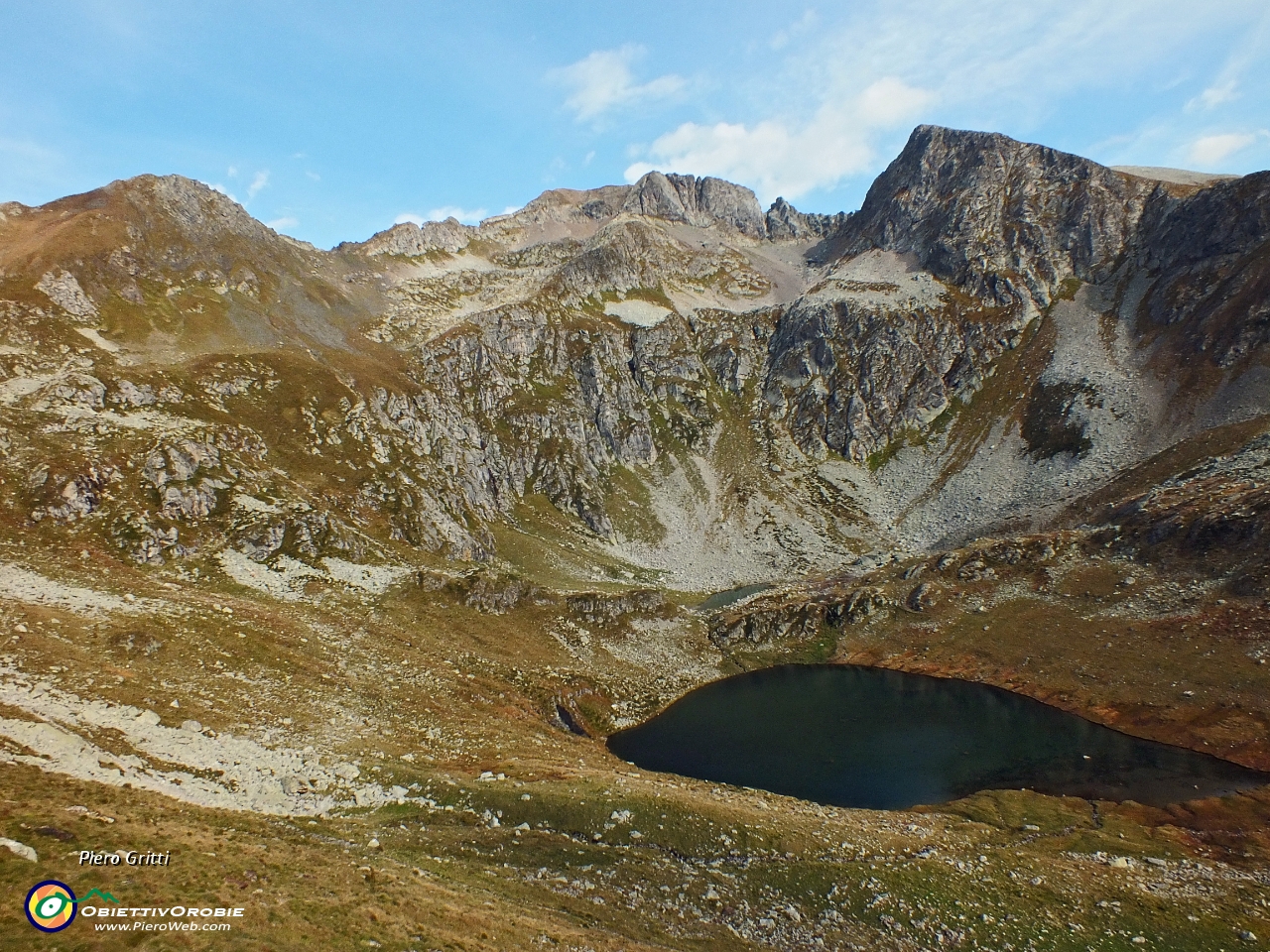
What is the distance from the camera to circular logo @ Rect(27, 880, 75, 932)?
45.9 feet

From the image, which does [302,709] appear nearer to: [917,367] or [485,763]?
[485,763]

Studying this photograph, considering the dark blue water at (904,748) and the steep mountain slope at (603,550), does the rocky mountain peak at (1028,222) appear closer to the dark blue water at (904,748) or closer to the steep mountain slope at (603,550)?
the steep mountain slope at (603,550)

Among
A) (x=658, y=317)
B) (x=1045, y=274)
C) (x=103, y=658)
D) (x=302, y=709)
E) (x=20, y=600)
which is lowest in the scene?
(x=302, y=709)

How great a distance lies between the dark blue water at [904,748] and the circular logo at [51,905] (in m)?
41.2

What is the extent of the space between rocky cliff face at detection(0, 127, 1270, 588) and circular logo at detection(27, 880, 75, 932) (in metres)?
55.6

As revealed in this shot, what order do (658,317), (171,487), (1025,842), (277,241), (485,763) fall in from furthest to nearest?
(658,317) → (277,241) → (171,487) → (485,763) → (1025,842)

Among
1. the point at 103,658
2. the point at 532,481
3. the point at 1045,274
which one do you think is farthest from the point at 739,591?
the point at 1045,274

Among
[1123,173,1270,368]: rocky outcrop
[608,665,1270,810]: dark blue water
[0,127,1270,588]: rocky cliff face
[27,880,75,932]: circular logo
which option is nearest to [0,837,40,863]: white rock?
[27,880,75,932]: circular logo

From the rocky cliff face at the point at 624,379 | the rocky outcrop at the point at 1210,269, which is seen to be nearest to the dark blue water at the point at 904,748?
the rocky cliff face at the point at 624,379

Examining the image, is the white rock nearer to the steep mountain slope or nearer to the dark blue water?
the steep mountain slope

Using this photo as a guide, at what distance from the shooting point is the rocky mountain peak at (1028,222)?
16438 centimetres

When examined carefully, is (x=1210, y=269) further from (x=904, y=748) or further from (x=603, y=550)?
(x=603, y=550)

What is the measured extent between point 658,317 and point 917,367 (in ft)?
258

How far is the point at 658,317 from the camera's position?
187875mm
